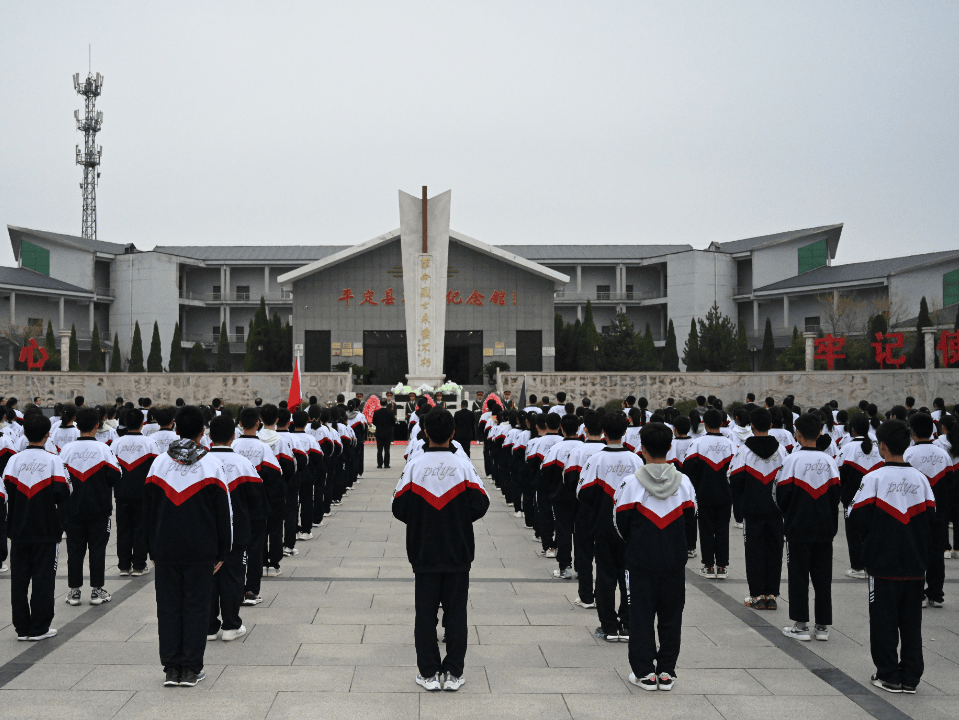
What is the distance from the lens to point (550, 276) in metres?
42.0

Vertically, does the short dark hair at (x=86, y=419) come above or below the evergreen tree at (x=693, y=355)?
below

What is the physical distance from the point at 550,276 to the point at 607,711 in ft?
124

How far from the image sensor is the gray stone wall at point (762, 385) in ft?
105

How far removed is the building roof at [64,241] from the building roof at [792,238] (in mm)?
42309

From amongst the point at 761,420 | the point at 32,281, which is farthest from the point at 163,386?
the point at 761,420

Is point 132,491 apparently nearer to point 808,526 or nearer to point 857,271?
point 808,526

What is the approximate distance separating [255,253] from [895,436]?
191 feet

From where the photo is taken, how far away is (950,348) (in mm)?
33688

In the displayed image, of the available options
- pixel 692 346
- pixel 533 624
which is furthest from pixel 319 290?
pixel 533 624

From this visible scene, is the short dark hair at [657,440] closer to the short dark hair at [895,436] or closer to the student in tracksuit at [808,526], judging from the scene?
the short dark hair at [895,436]

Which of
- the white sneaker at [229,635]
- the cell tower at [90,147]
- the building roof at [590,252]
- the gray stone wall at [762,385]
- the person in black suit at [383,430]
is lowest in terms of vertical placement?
the white sneaker at [229,635]

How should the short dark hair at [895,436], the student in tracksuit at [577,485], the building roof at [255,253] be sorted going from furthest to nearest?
the building roof at [255,253], the student in tracksuit at [577,485], the short dark hair at [895,436]

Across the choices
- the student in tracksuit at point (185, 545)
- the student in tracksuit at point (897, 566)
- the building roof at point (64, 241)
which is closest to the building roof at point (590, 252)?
the building roof at point (64, 241)

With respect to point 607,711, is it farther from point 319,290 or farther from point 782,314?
point 782,314
